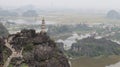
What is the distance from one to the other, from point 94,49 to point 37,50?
124ft

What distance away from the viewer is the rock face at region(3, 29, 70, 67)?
1277 inches

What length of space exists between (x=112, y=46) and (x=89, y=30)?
41.1 metres

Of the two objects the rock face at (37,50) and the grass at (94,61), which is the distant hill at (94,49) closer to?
the grass at (94,61)

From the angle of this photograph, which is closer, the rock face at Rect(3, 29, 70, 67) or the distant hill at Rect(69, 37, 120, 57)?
the rock face at Rect(3, 29, 70, 67)

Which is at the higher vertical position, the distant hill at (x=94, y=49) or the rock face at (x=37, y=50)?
the rock face at (x=37, y=50)

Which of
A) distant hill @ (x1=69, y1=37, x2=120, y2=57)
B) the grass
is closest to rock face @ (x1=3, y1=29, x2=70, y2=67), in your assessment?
the grass

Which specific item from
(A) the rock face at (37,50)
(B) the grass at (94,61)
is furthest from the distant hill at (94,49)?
(A) the rock face at (37,50)

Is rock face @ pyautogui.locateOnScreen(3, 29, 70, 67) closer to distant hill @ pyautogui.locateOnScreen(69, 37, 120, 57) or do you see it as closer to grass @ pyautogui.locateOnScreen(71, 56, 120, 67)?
grass @ pyautogui.locateOnScreen(71, 56, 120, 67)

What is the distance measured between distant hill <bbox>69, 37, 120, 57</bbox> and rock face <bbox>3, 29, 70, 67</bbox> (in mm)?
30810

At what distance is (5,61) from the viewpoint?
3162cm

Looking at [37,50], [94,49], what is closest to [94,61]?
[94,49]

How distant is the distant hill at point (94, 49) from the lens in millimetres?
67244

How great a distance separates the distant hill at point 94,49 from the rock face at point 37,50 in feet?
101

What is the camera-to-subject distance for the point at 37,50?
33219 millimetres
